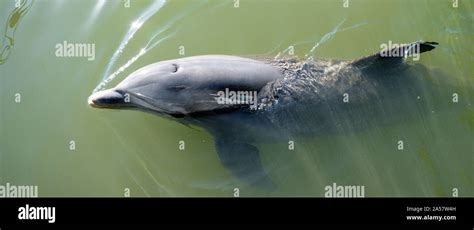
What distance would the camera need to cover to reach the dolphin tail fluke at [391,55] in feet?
26.0

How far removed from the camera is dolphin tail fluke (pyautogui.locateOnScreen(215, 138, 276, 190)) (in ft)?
25.9

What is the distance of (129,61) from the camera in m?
8.37

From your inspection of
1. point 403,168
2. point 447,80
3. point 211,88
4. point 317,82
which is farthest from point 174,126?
point 447,80

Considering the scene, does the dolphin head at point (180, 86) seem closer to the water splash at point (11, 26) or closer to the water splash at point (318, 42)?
the water splash at point (318, 42)

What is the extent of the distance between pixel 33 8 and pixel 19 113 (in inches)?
66.7

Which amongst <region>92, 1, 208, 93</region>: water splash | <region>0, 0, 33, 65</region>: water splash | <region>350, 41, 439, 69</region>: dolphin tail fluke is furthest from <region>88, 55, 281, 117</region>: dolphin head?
<region>0, 0, 33, 65</region>: water splash

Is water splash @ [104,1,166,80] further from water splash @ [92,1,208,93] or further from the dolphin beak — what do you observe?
the dolphin beak

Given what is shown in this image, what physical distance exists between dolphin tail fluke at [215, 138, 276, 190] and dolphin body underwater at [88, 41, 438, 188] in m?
0.01

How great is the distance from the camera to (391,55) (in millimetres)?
8039

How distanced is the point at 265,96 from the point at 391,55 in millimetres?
1867

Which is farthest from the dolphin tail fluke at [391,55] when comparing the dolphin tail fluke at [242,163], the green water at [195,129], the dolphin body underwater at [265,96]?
the dolphin tail fluke at [242,163]

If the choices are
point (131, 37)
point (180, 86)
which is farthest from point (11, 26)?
point (180, 86)

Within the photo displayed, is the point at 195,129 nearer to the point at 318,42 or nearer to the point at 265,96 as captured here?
the point at 265,96

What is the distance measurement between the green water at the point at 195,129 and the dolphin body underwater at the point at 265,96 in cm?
21
